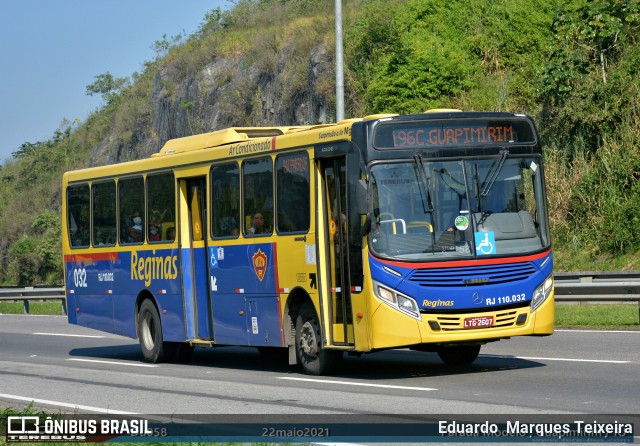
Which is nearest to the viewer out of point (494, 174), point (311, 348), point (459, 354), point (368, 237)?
point (368, 237)

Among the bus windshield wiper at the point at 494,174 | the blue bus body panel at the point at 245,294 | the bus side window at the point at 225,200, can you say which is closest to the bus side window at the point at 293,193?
the blue bus body panel at the point at 245,294

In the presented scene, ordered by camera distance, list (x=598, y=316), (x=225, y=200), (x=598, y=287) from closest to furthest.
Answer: (x=225, y=200)
(x=598, y=287)
(x=598, y=316)

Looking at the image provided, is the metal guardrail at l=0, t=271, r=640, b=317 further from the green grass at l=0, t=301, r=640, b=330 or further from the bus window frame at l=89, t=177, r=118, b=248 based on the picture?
the bus window frame at l=89, t=177, r=118, b=248

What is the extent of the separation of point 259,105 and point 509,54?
12330 millimetres

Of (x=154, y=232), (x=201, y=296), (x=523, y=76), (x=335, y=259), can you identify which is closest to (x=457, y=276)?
(x=335, y=259)

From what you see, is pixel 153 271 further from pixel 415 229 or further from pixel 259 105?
pixel 259 105

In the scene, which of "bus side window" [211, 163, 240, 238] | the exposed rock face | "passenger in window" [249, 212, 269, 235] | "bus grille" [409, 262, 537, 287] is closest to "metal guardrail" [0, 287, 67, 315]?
the exposed rock face

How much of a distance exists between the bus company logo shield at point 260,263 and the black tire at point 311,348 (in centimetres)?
102

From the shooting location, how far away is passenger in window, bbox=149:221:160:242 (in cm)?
1991

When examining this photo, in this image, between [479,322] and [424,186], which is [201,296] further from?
[479,322]

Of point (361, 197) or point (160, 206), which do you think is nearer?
point (361, 197)

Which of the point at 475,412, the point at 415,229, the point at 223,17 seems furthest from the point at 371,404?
the point at 223,17

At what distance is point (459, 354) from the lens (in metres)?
16.5

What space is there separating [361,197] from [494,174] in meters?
1.76
